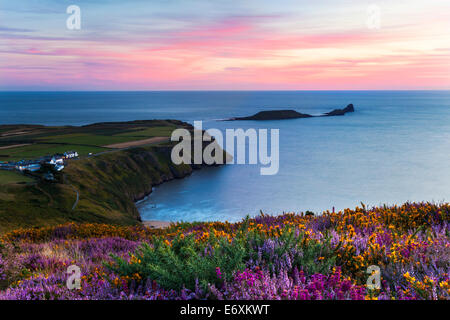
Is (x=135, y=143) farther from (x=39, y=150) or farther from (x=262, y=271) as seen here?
(x=262, y=271)

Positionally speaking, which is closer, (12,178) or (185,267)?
(185,267)

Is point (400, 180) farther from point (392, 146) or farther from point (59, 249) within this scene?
point (59, 249)

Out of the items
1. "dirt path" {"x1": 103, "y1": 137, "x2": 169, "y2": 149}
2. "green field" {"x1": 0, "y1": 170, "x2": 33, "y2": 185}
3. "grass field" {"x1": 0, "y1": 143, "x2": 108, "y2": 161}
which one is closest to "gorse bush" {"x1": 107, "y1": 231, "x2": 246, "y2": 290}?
"green field" {"x1": 0, "y1": 170, "x2": 33, "y2": 185}

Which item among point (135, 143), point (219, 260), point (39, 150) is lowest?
point (39, 150)

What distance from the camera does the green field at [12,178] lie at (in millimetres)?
54728

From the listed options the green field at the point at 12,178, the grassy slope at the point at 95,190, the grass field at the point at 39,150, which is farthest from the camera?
the grass field at the point at 39,150

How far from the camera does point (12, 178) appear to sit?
5716cm

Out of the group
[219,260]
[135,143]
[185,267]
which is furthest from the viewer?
[135,143]

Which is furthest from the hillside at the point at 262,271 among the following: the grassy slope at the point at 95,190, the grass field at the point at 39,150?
the grass field at the point at 39,150

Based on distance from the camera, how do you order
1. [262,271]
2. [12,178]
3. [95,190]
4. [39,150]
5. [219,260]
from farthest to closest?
[39,150] → [95,190] → [12,178] → [219,260] → [262,271]

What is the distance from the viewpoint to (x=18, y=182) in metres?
54.5

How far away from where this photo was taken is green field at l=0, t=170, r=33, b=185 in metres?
54.7

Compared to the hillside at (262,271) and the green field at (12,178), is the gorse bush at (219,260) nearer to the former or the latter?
the hillside at (262,271)

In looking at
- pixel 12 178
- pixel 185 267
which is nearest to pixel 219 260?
pixel 185 267
